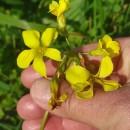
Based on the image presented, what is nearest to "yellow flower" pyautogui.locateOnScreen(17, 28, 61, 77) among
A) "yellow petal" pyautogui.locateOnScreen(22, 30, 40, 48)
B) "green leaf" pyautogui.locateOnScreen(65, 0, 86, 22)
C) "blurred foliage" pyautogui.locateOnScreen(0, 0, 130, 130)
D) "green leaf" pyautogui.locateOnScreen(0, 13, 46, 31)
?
"yellow petal" pyautogui.locateOnScreen(22, 30, 40, 48)

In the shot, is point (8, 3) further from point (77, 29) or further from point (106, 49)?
point (106, 49)

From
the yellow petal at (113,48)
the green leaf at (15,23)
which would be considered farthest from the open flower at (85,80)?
the green leaf at (15,23)

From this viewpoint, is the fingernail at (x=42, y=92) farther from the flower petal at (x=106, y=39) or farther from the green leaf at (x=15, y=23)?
the green leaf at (x=15, y=23)

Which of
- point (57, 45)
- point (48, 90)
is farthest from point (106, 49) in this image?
point (57, 45)

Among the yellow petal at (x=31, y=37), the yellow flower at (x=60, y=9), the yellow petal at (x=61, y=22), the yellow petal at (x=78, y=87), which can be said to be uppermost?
the yellow flower at (x=60, y=9)

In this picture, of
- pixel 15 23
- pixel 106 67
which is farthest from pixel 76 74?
pixel 15 23

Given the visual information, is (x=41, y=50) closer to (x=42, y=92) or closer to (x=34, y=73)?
(x=42, y=92)

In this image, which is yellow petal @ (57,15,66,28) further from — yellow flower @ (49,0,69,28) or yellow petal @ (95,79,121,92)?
yellow petal @ (95,79,121,92)
